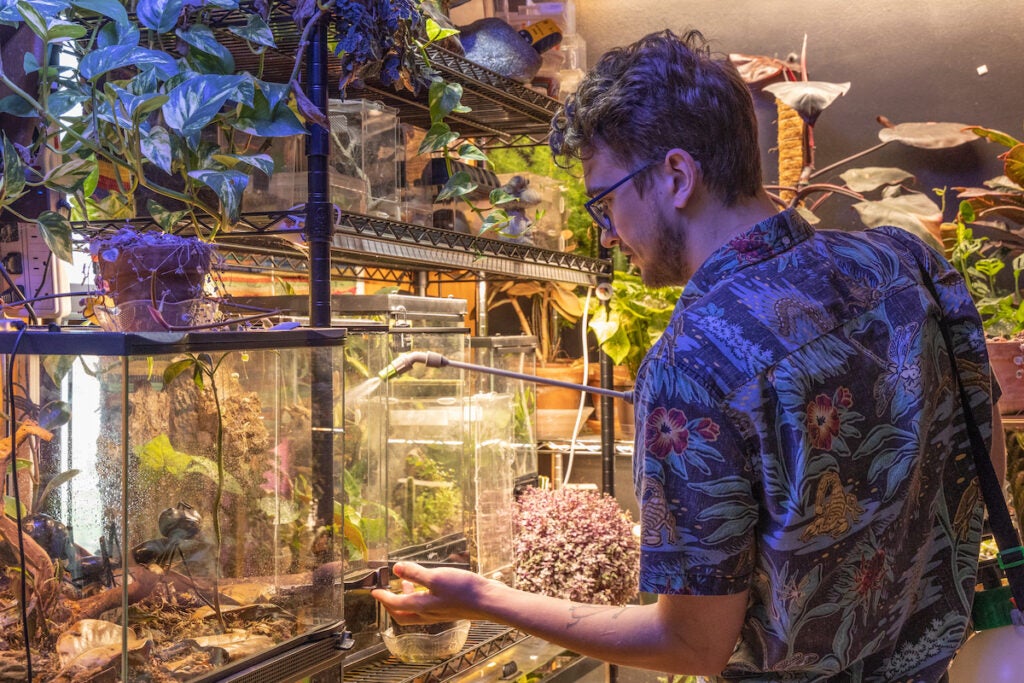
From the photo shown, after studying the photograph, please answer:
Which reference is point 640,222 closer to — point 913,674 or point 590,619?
point 590,619

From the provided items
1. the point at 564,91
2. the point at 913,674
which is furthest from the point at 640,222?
the point at 564,91

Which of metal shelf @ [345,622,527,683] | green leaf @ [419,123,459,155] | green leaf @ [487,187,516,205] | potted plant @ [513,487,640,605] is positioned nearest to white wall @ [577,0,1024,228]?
green leaf @ [487,187,516,205]

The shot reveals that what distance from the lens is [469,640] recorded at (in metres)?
1.68

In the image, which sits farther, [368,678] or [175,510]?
[368,678]

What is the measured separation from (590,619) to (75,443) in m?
0.56

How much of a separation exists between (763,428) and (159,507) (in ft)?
1.97

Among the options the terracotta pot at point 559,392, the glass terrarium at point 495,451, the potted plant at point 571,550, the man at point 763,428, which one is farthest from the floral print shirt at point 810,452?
the terracotta pot at point 559,392

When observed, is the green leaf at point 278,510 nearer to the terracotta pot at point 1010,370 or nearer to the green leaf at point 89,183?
the green leaf at point 89,183

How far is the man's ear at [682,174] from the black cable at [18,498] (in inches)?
27.4

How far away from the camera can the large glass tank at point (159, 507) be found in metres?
0.96

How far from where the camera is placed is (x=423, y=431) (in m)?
1.77

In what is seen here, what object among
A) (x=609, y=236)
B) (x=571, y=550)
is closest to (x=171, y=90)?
(x=609, y=236)

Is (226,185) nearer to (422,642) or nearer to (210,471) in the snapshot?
(210,471)

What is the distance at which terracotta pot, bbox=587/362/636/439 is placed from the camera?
10.1 feet
